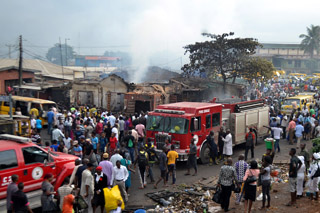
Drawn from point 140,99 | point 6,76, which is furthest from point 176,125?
point 6,76

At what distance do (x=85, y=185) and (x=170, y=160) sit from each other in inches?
155

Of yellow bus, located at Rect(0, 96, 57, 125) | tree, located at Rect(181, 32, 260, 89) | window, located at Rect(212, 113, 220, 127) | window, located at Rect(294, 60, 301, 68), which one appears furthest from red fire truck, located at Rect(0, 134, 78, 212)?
window, located at Rect(294, 60, 301, 68)

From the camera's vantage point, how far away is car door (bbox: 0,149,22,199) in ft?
28.1

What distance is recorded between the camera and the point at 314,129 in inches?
780

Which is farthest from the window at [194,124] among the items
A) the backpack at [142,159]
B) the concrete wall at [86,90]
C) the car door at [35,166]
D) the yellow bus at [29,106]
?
the concrete wall at [86,90]

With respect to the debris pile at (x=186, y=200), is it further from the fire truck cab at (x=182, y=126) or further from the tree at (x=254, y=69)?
the tree at (x=254, y=69)

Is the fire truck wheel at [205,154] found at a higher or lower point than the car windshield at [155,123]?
lower

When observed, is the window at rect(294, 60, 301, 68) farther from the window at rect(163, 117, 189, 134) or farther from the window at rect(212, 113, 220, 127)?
the window at rect(163, 117, 189, 134)

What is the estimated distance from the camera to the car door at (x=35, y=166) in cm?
916

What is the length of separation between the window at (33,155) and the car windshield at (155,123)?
18.7 ft

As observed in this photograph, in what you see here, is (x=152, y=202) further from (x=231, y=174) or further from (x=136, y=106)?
(x=136, y=106)

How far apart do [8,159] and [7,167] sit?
8.3 inches

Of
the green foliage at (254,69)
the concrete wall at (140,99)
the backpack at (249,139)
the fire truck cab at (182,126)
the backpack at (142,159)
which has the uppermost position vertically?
the green foliage at (254,69)

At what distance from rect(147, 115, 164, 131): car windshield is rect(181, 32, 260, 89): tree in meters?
18.3
